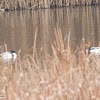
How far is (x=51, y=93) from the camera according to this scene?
4.93 meters

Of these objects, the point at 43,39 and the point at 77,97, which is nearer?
the point at 77,97

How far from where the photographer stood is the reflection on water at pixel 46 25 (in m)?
16.0

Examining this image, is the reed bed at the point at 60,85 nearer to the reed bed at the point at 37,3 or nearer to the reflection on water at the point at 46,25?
the reflection on water at the point at 46,25

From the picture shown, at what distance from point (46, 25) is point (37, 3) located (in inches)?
369

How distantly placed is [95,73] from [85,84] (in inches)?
18.4

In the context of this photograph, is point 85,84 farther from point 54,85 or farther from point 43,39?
point 43,39

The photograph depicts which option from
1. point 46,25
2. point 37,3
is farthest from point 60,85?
point 37,3

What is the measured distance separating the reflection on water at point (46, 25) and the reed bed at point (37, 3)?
693mm

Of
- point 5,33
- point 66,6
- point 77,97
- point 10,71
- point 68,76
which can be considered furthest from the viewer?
point 66,6

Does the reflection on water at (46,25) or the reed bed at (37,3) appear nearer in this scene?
the reflection on water at (46,25)

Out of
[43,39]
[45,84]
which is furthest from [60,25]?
[45,84]

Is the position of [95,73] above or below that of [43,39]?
above

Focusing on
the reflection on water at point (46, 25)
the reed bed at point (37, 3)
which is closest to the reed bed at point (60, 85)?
the reflection on water at point (46, 25)

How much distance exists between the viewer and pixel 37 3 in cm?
3195
